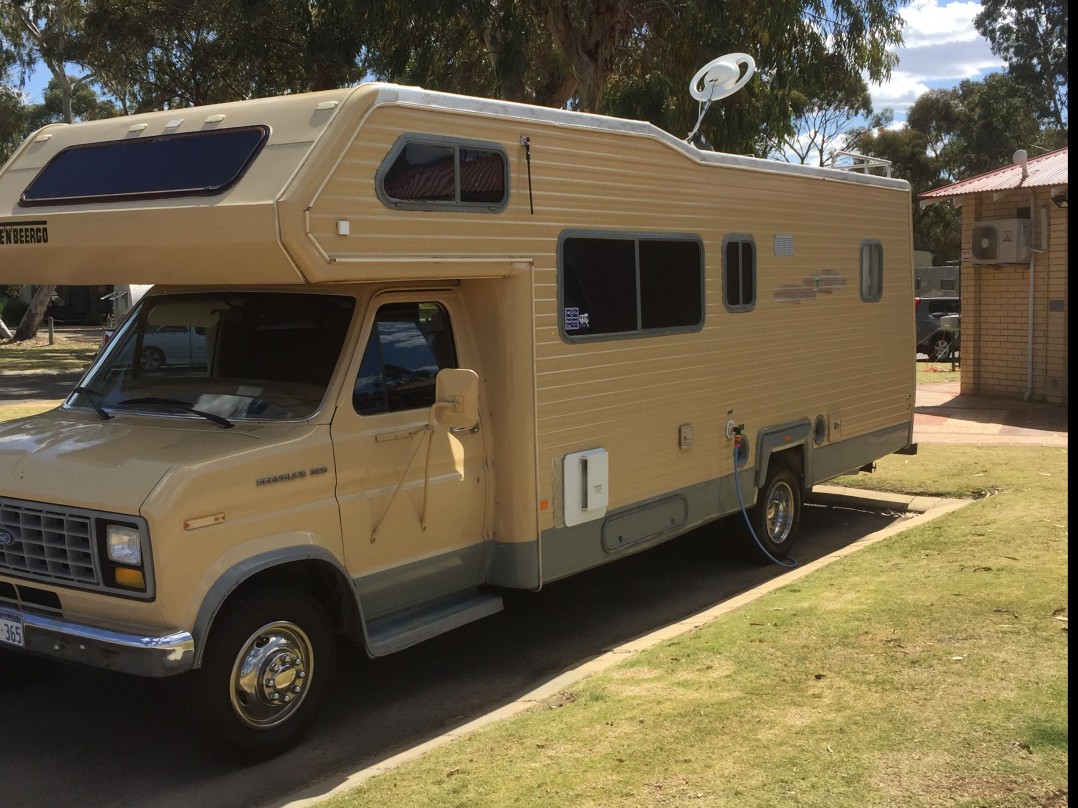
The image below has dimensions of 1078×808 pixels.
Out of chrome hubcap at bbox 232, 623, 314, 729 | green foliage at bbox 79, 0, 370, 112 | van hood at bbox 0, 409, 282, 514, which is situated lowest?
chrome hubcap at bbox 232, 623, 314, 729

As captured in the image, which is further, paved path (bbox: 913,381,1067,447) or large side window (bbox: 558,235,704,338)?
paved path (bbox: 913,381,1067,447)

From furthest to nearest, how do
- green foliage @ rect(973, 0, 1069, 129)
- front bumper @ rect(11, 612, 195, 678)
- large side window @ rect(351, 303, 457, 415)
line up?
green foliage @ rect(973, 0, 1069, 129), large side window @ rect(351, 303, 457, 415), front bumper @ rect(11, 612, 195, 678)

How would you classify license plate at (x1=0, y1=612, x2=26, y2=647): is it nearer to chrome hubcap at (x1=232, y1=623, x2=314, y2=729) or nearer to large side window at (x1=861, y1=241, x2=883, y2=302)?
chrome hubcap at (x1=232, y1=623, x2=314, y2=729)

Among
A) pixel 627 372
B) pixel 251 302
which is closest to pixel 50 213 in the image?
pixel 251 302

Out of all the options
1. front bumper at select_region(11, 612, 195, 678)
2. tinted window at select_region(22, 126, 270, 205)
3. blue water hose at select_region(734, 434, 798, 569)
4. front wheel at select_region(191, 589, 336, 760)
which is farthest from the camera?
blue water hose at select_region(734, 434, 798, 569)

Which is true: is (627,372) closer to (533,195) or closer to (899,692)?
(533,195)

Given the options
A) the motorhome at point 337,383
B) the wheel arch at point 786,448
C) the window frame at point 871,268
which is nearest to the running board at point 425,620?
the motorhome at point 337,383

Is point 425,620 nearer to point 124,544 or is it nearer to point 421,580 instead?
point 421,580

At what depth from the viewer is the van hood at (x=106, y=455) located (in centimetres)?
496

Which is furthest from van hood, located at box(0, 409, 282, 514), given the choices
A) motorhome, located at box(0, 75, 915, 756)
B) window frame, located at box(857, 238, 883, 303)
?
window frame, located at box(857, 238, 883, 303)

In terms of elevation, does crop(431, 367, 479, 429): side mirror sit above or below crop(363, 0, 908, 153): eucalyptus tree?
below

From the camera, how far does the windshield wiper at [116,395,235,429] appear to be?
5430 mm

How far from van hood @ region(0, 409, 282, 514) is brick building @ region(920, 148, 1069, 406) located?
13.7m

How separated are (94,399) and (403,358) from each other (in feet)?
5.27
